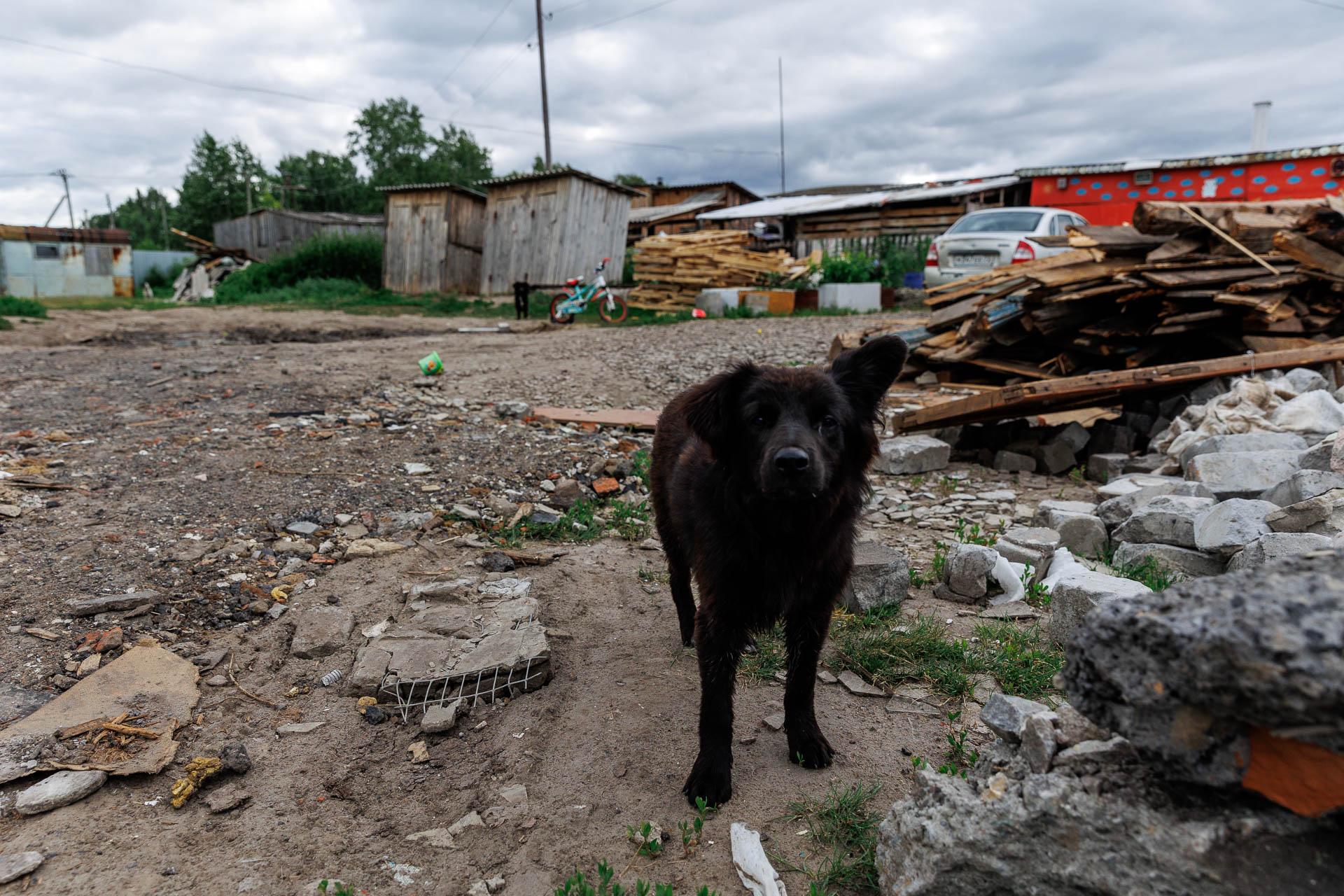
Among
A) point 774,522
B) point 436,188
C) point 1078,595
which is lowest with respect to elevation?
point 1078,595

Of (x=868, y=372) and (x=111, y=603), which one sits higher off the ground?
(x=868, y=372)

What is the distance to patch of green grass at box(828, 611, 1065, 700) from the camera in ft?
11.5

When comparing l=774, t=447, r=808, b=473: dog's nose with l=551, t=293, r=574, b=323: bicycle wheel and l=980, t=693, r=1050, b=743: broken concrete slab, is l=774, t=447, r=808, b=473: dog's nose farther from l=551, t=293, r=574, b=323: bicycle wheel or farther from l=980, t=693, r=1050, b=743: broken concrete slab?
l=551, t=293, r=574, b=323: bicycle wheel

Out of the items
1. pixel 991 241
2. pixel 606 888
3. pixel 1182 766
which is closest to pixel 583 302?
pixel 991 241

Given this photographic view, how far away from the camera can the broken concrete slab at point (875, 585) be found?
168 inches

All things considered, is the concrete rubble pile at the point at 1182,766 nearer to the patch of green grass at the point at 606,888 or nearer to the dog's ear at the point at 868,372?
the patch of green grass at the point at 606,888

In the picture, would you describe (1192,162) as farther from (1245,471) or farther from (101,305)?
(101,305)

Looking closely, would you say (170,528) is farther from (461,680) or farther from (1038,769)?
(1038,769)

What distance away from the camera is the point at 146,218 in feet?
222

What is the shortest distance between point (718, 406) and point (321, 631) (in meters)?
2.44

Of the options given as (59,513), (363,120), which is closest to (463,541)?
(59,513)

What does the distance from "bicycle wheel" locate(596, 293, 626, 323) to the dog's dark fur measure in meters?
13.7

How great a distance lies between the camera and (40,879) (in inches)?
96.4

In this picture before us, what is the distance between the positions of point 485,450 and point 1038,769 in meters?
5.17
